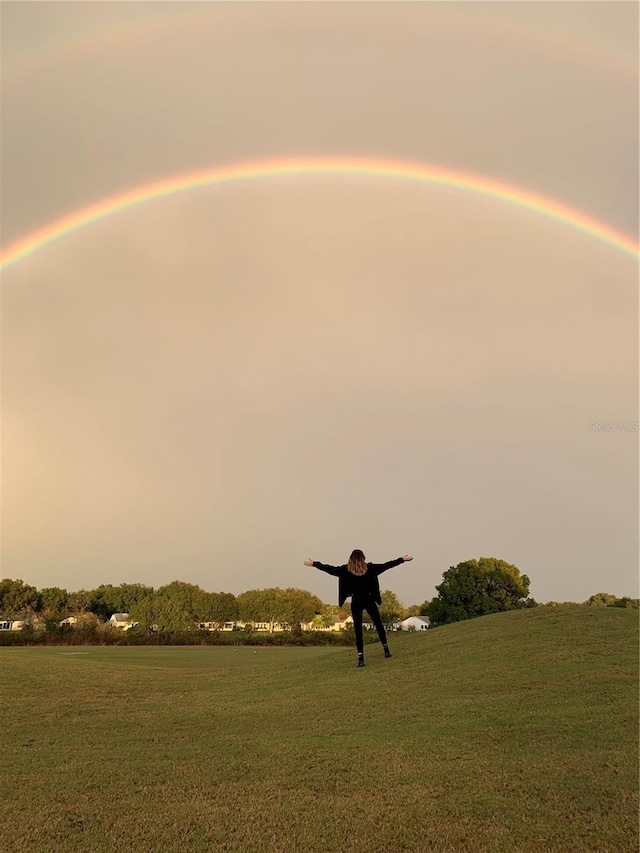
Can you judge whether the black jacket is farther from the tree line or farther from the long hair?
the tree line

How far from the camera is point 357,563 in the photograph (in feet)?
48.8

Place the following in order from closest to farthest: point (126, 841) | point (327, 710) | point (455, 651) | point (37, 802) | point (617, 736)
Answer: point (126, 841) → point (37, 802) → point (617, 736) → point (327, 710) → point (455, 651)

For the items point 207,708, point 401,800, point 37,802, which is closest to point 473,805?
point 401,800

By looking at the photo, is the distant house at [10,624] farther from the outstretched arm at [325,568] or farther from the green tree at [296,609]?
the outstretched arm at [325,568]

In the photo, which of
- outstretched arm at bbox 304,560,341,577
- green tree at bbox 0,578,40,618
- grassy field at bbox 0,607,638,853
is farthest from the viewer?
green tree at bbox 0,578,40,618

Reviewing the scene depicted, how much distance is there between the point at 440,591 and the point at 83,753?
248 ft

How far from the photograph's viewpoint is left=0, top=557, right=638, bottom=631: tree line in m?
78.2

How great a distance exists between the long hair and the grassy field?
2542 millimetres

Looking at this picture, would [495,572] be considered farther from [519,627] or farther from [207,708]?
[207,708]

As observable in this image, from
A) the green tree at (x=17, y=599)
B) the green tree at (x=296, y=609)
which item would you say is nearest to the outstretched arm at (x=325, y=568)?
the green tree at (x=296, y=609)

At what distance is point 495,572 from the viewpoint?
79625 mm

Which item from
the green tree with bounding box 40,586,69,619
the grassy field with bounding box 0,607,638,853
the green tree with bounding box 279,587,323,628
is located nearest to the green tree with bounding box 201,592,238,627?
the green tree with bounding box 279,587,323,628

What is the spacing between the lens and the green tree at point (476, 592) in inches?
3024

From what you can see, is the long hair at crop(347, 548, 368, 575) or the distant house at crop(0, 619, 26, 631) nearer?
the long hair at crop(347, 548, 368, 575)
